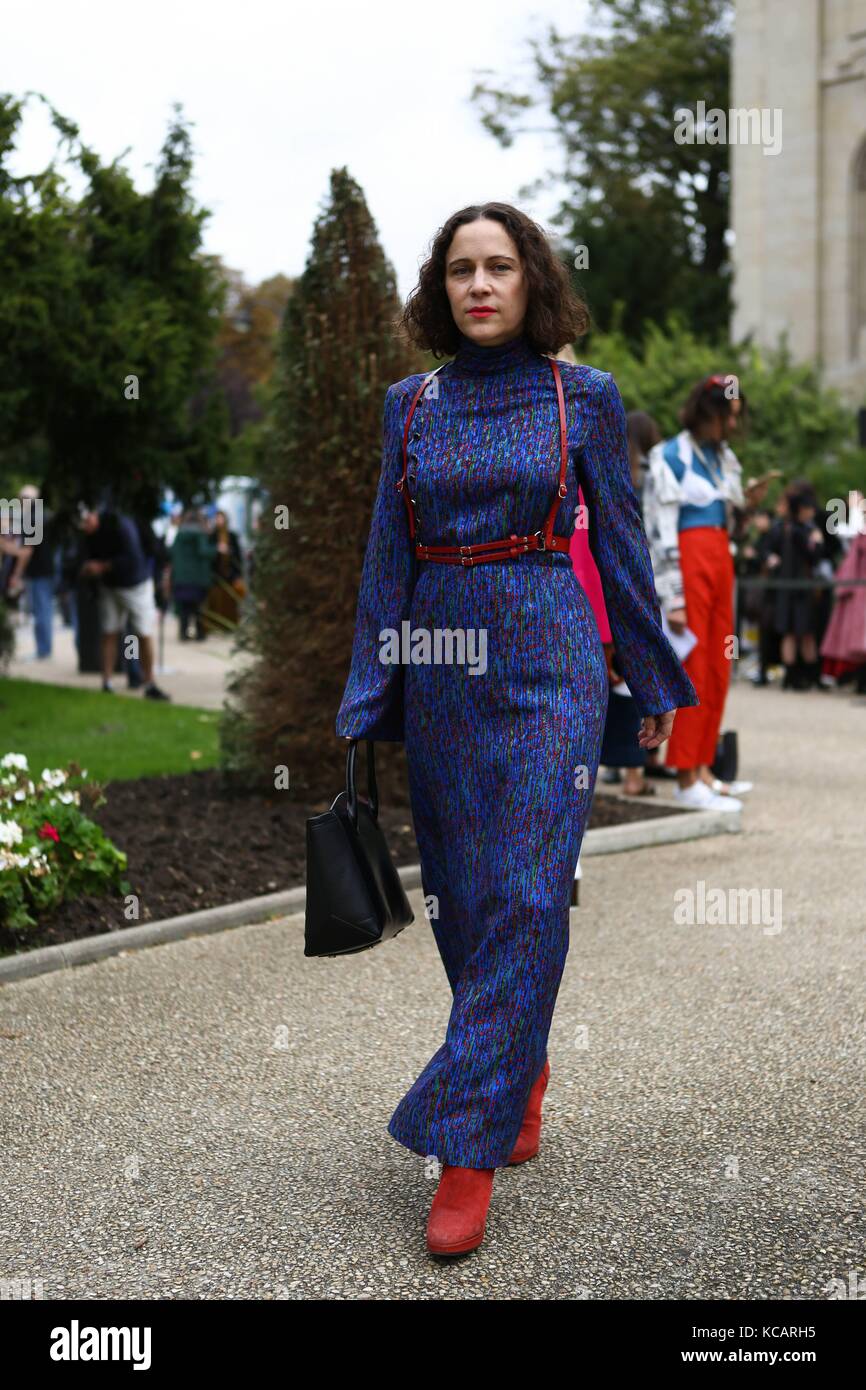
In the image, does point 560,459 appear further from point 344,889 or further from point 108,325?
point 108,325

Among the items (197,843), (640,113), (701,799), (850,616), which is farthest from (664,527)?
(640,113)

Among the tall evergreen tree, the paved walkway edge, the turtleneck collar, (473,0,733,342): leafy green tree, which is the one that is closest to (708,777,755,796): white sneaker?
the paved walkway edge

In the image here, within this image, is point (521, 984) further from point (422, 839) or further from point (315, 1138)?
point (315, 1138)

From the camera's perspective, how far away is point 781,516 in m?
17.8

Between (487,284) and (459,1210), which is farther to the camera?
(487,284)

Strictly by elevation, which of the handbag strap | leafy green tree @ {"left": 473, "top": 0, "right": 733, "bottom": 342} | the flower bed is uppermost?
leafy green tree @ {"left": 473, "top": 0, "right": 733, "bottom": 342}

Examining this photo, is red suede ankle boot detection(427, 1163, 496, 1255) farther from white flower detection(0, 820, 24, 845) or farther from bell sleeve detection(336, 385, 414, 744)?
white flower detection(0, 820, 24, 845)

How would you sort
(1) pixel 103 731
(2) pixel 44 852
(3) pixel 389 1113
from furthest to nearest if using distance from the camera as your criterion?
1. (1) pixel 103 731
2. (2) pixel 44 852
3. (3) pixel 389 1113

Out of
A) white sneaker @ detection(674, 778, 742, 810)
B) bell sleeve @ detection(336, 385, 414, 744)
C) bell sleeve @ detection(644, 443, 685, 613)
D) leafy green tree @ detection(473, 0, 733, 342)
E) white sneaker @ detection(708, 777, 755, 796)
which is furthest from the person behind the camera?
leafy green tree @ detection(473, 0, 733, 342)

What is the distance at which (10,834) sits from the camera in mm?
5633

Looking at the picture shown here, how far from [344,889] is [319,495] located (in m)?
5.01

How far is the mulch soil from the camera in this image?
6113 mm

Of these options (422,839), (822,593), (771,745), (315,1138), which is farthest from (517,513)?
(822,593)

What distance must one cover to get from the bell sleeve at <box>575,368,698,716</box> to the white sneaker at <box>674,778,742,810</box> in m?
4.89
